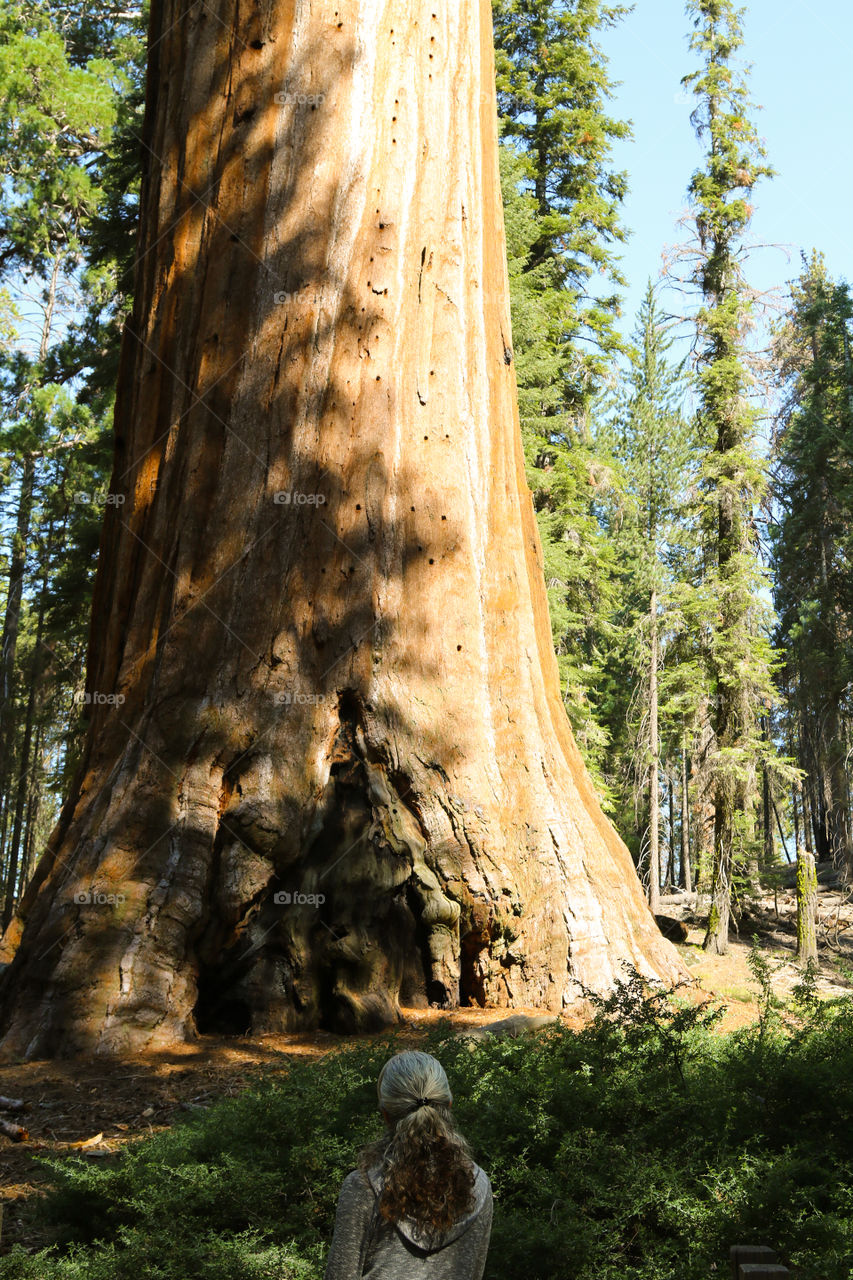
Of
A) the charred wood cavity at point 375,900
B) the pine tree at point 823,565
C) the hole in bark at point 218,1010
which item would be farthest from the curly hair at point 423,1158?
the pine tree at point 823,565

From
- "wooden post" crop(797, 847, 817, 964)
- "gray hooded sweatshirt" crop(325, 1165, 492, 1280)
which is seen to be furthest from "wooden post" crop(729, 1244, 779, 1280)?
"wooden post" crop(797, 847, 817, 964)

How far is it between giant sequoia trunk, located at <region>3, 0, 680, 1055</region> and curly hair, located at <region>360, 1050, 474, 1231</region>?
4.12 metres

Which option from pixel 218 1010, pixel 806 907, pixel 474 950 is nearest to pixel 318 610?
pixel 474 950

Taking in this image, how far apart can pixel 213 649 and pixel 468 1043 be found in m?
3.05

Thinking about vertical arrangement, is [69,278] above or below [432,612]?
above

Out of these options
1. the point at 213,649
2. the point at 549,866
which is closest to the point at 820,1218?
the point at 549,866

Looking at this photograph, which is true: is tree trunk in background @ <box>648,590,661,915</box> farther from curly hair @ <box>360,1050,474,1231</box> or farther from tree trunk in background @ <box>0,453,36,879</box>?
curly hair @ <box>360,1050,474,1231</box>

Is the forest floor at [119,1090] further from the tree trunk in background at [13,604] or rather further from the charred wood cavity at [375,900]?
the tree trunk in background at [13,604]

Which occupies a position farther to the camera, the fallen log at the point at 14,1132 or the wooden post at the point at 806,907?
the wooden post at the point at 806,907

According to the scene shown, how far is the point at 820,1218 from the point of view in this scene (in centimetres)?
368

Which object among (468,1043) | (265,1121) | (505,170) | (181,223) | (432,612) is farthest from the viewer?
(505,170)

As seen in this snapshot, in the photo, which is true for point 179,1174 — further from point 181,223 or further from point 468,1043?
point 181,223

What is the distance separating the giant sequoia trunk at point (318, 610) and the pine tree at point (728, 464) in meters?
16.0

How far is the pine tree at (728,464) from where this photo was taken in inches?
934
